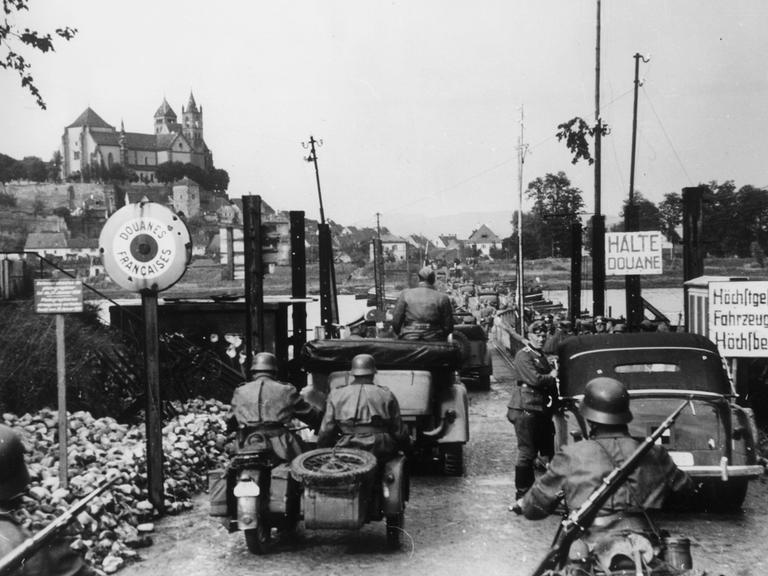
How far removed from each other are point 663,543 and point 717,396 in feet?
14.8

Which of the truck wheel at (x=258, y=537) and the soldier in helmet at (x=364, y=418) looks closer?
the truck wheel at (x=258, y=537)

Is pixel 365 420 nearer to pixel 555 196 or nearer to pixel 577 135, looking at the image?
pixel 577 135

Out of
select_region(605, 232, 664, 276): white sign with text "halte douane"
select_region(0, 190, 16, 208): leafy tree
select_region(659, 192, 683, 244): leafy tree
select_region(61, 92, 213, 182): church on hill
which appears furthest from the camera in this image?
select_region(61, 92, 213, 182): church on hill

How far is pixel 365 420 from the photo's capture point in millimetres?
7281

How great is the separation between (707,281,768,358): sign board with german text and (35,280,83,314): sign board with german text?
7.59 metres

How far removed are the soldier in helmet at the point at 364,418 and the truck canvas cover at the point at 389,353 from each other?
241 centimetres

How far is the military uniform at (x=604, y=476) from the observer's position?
13.1 ft

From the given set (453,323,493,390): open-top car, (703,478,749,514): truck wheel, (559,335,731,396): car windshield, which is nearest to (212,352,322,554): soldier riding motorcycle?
(559,335,731,396): car windshield

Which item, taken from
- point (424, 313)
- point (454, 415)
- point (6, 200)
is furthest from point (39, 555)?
point (6, 200)

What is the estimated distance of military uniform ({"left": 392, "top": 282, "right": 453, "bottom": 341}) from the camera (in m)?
11.3

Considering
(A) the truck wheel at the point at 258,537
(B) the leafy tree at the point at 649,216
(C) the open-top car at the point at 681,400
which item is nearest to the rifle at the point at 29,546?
(A) the truck wheel at the point at 258,537

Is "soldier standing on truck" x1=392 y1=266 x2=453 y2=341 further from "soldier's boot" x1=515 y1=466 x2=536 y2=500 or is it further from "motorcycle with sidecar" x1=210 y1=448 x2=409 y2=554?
"motorcycle with sidecar" x1=210 y1=448 x2=409 y2=554

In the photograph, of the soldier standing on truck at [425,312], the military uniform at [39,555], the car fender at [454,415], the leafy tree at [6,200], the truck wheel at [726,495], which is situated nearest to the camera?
the military uniform at [39,555]

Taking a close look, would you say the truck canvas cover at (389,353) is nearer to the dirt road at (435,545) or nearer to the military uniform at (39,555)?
the dirt road at (435,545)
